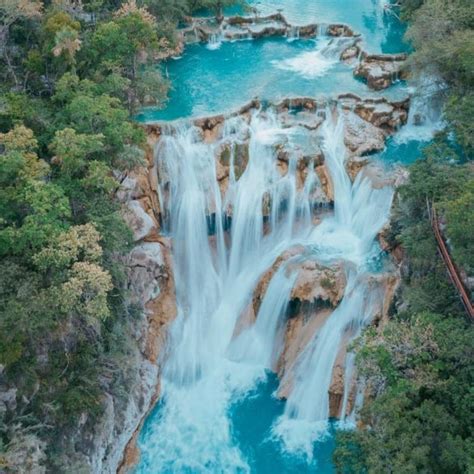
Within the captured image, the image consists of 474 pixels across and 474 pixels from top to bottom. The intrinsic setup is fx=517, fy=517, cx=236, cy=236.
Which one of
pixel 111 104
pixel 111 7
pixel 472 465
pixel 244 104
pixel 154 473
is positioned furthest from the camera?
pixel 111 7

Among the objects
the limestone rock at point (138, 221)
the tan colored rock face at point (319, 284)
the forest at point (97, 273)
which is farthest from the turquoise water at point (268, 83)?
the limestone rock at point (138, 221)

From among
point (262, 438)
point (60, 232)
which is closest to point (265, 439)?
point (262, 438)

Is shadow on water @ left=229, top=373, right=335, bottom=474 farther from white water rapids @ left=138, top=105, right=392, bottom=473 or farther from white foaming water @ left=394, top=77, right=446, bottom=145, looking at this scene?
white foaming water @ left=394, top=77, right=446, bottom=145

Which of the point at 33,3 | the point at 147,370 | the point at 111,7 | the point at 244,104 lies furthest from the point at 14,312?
the point at 111,7

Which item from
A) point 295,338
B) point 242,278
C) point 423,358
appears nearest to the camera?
point 423,358

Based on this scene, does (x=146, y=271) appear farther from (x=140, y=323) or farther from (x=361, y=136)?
(x=361, y=136)

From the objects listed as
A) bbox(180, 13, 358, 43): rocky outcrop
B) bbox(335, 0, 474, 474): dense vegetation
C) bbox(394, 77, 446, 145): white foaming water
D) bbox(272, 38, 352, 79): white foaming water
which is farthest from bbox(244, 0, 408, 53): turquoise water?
bbox(335, 0, 474, 474): dense vegetation

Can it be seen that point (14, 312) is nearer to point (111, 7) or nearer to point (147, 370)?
point (147, 370)
